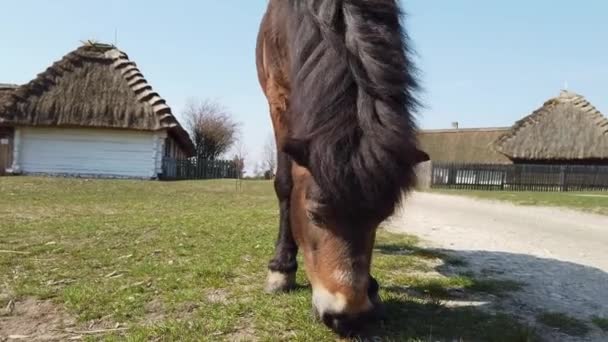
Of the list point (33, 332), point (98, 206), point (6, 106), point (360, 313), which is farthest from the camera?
point (6, 106)

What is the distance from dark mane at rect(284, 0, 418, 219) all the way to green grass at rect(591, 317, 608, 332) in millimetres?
2094

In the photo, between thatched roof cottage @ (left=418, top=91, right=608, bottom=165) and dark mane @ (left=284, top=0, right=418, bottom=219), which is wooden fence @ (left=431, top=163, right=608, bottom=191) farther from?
dark mane @ (left=284, top=0, right=418, bottom=219)

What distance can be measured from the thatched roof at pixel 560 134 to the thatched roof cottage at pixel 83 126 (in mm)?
26192

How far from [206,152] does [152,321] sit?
46.2 metres

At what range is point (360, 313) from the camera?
2307 mm

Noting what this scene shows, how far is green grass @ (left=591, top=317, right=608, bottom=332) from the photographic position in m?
3.31

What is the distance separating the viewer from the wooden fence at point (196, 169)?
95.5 ft

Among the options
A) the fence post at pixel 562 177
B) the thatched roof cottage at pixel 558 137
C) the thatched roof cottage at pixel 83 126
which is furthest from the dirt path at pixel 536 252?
the thatched roof cottage at pixel 558 137

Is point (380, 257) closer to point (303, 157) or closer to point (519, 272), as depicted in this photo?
point (519, 272)

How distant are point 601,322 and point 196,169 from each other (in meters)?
30.6

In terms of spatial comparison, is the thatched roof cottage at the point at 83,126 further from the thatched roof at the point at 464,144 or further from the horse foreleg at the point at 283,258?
the thatched roof at the point at 464,144

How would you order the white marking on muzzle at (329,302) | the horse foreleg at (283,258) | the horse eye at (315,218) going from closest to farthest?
1. the white marking on muzzle at (329,302)
2. the horse eye at (315,218)
3. the horse foreleg at (283,258)

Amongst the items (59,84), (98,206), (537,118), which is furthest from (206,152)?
(98,206)

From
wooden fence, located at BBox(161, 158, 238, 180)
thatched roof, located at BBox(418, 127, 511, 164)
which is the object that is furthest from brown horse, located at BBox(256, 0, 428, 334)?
thatched roof, located at BBox(418, 127, 511, 164)
